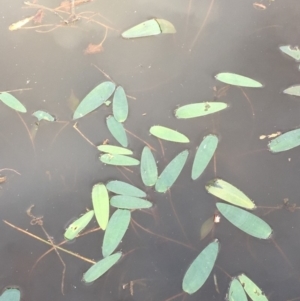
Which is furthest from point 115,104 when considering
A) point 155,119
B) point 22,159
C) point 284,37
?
point 284,37

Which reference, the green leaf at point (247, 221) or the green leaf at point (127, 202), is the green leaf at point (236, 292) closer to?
the green leaf at point (247, 221)

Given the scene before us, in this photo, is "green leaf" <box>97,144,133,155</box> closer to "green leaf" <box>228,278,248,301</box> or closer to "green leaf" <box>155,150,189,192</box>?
"green leaf" <box>155,150,189,192</box>

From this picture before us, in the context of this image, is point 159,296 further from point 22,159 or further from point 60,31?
point 60,31

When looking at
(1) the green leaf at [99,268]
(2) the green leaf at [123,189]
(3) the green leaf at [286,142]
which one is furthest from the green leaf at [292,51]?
(1) the green leaf at [99,268]

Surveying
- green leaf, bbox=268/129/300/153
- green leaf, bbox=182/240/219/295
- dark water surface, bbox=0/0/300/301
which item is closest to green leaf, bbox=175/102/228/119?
dark water surface, bbox=0/0/300/301

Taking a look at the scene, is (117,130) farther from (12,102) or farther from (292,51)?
(292,51)
